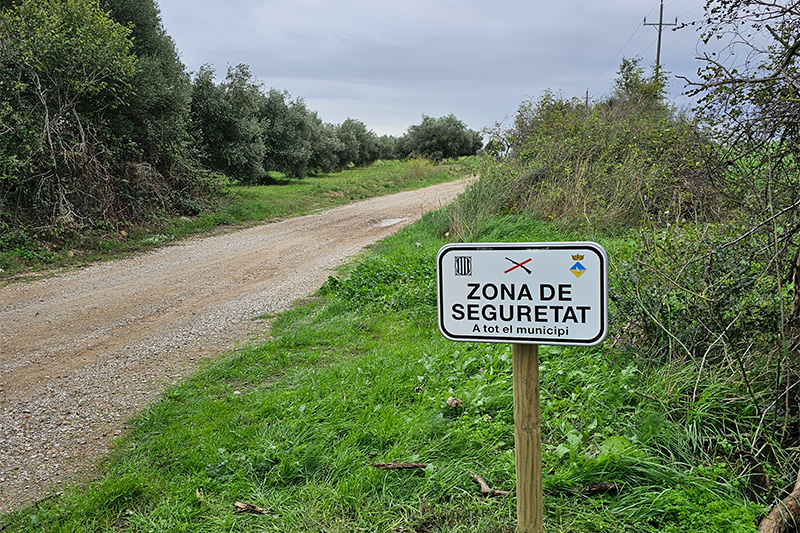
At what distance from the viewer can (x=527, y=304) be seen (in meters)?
1.64

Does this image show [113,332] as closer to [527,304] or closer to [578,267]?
[527,304]

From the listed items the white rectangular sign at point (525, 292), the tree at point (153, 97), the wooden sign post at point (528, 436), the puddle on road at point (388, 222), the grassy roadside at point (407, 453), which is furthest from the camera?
the puddle on road at point (388, 222)

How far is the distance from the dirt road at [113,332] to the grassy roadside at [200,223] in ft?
2.59

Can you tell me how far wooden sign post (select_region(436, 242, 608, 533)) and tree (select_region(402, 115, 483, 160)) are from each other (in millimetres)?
39133

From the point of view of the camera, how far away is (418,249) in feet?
31.1

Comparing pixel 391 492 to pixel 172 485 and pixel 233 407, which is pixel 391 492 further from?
pixel 233 407

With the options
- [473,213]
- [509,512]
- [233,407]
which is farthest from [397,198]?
[509,512]

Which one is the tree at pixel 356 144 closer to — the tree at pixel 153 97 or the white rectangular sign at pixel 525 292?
the tree at pixel 153 97

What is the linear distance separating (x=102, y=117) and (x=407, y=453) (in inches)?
450

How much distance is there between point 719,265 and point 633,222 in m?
5.59

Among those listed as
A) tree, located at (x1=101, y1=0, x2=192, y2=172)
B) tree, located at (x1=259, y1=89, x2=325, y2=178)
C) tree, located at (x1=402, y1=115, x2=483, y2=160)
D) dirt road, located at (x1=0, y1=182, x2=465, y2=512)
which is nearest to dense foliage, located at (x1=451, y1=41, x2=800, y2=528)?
dirt road, located at (x1=0, y1=182, x2=465, y2=512)

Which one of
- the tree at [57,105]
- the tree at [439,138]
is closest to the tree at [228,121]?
the tree at [57,105]

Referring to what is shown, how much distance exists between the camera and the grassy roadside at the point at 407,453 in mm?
2488

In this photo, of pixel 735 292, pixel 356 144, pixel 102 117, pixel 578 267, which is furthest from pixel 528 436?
pixel 356 144
